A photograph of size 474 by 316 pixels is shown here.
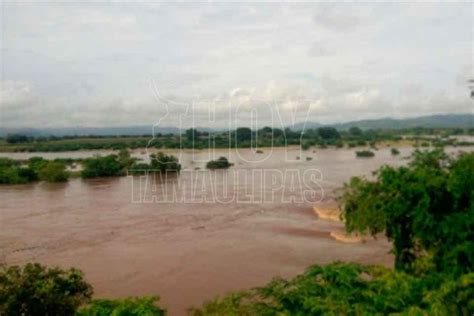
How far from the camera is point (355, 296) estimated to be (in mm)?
5457

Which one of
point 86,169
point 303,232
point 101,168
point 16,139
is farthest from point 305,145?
point 303,232

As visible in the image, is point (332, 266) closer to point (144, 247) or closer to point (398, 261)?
point (398, 261)

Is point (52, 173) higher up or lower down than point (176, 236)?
higher up

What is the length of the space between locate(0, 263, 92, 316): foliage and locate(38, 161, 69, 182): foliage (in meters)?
27.4

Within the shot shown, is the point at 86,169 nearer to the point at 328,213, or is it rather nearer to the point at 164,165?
the point at 164,165

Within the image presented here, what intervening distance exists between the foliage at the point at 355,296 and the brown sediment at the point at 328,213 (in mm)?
13310

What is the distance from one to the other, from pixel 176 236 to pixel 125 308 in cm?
1107

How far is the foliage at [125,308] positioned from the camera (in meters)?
5.98

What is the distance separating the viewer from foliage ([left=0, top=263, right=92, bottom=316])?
287 inches

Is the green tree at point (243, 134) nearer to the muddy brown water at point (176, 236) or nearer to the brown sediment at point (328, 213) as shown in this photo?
the muddy brown water at point (176, 236)

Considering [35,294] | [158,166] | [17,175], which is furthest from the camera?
[158,166]

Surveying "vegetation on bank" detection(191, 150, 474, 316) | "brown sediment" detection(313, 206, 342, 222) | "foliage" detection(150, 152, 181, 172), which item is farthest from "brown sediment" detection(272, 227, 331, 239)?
"foliage" detection(150, 152, 181, 172)

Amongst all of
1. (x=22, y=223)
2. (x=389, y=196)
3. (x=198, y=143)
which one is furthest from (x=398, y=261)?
(x=198, y=143)

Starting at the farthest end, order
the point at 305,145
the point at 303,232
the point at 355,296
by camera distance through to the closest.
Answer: the point at 305,145, the point at 303,232, the point at 355,296
